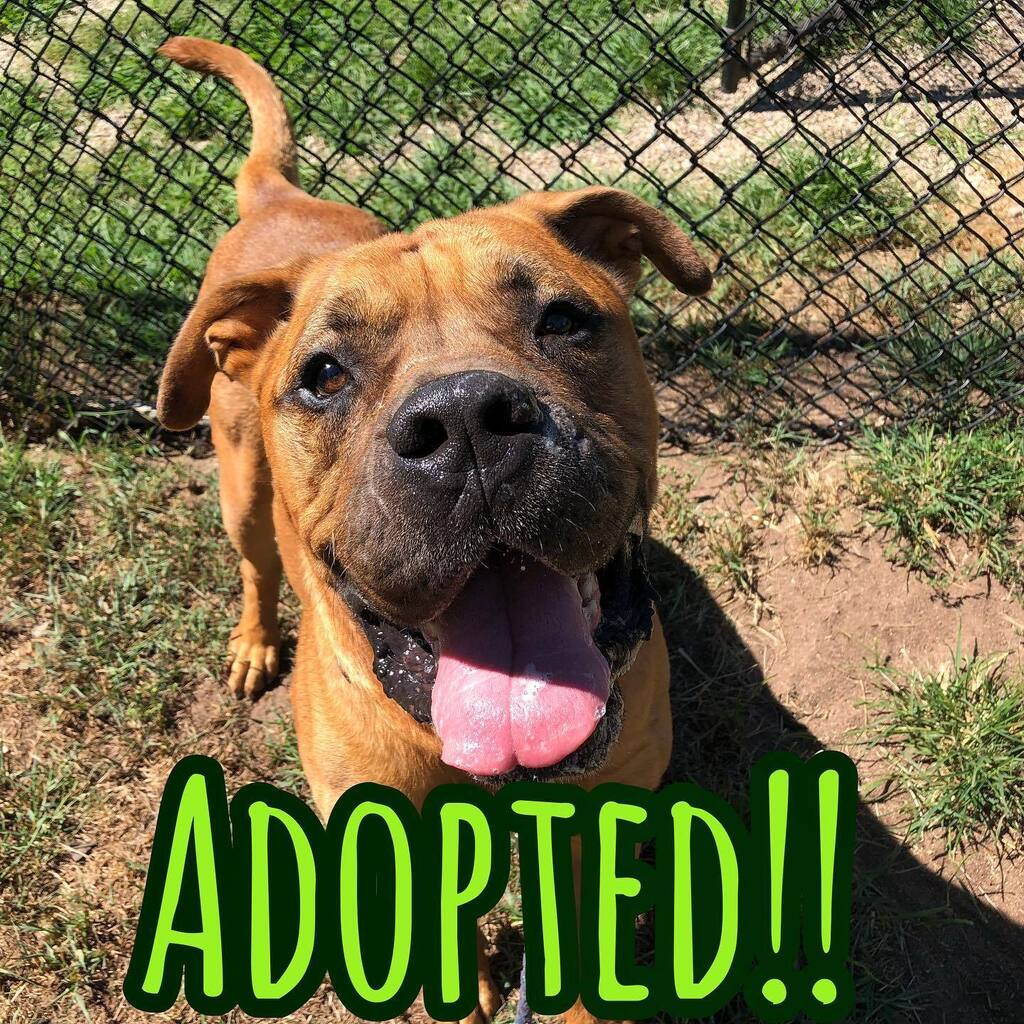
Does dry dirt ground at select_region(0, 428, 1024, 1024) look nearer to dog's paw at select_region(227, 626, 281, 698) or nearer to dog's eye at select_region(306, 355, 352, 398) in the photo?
dog's paw at select_region(227, 626, 281, 698)

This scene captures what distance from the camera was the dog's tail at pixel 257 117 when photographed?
4027 mm

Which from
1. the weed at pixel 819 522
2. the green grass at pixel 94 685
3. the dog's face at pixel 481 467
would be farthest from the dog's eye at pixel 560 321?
the green grass at pixel 94 685

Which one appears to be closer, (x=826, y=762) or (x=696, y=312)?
(x=826, y=762)

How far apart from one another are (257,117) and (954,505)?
10.7ft

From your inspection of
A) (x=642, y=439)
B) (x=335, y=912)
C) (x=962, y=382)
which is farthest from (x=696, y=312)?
(x=335, y=912)

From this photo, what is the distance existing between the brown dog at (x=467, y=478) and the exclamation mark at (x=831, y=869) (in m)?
0.53

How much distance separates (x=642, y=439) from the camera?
2.84 meters

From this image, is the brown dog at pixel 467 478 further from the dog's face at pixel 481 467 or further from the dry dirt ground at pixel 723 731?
the dry dirt ground at pixel 723 731

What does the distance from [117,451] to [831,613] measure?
341 cm

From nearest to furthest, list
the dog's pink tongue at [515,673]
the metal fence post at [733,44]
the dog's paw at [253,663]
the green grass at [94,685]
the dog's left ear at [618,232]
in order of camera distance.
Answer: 1. the dog's pink tongue at [515,673]
2. the dog's left ear at [618,232]
3. the green grass at [94,685]
4. the metal fence post at [733,44]
5. the dog's paw at [253,663]

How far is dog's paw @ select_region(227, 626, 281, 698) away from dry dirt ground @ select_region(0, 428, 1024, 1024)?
3.2 inches

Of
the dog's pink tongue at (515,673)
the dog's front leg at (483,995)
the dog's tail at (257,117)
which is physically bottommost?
the dog's front leg at (483,995)

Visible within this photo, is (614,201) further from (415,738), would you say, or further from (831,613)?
(831,613)

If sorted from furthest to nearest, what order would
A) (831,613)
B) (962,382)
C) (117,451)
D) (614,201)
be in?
(117,451) → (962,382) → (831,613) → (614,201)
